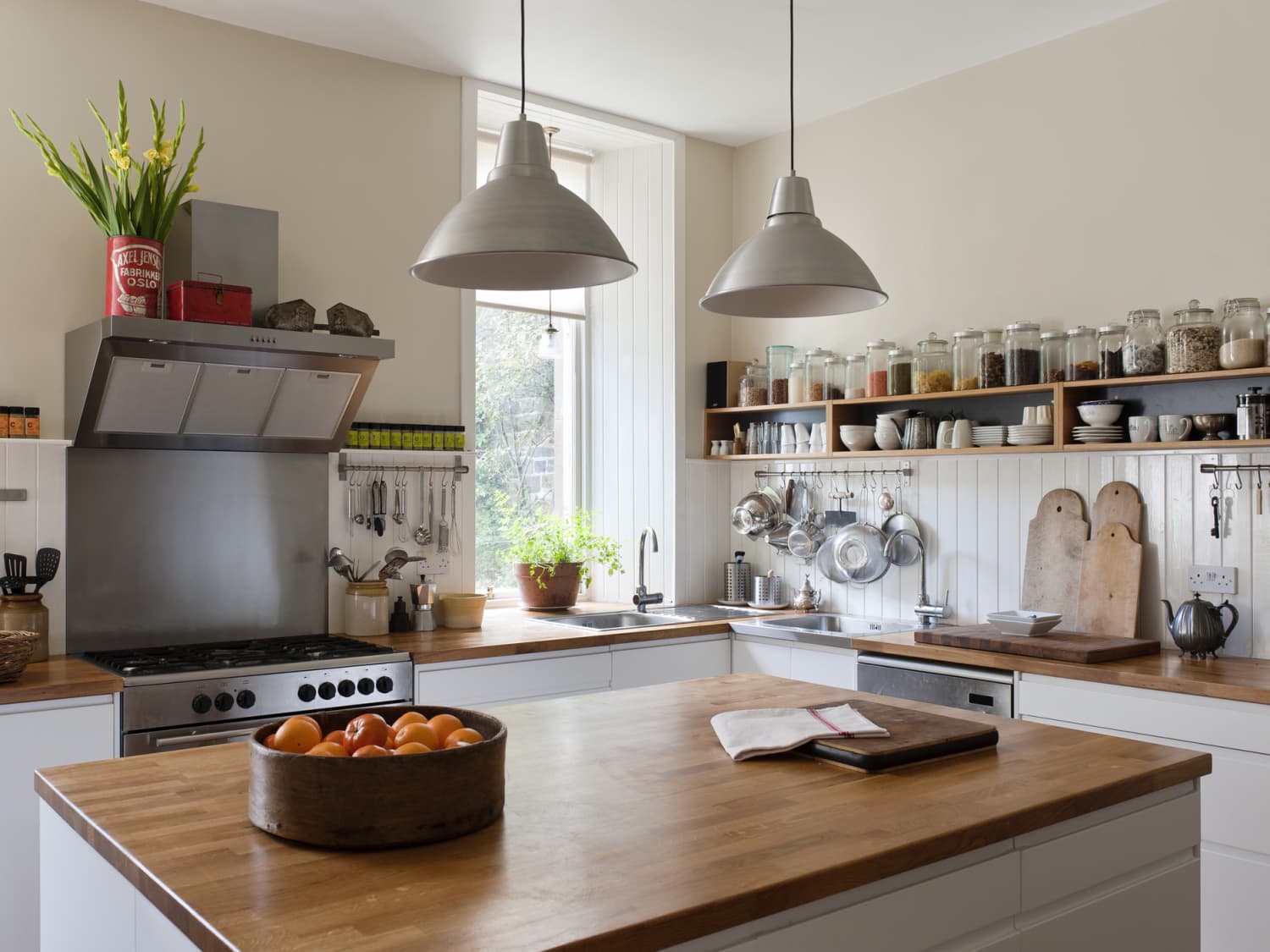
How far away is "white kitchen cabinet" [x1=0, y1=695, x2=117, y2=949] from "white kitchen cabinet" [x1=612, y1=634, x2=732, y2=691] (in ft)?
6.06

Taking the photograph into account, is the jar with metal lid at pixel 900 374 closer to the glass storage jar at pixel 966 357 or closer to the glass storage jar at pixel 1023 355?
the glass storage jar at pixel 966 357

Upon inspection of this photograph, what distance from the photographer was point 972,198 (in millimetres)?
4301

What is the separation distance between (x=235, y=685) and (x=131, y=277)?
4.23 ft

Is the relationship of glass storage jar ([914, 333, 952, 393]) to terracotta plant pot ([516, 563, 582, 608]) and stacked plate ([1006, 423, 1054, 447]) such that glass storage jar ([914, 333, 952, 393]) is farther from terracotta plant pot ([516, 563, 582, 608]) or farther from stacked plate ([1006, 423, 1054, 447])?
terracotta plant pot ([516, 563, 582, 608])

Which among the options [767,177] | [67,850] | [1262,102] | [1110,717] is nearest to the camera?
[67,850]

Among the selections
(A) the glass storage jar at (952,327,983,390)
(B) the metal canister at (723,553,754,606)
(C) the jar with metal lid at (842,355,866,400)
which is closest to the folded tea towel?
(A) the glass storage jar at (952,327,983,390)

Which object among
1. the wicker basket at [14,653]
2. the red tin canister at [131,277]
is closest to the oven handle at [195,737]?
the wicker basket at [14,653]

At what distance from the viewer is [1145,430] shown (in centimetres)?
354

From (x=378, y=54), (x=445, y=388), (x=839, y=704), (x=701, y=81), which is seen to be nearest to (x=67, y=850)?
(x=839, y=704)

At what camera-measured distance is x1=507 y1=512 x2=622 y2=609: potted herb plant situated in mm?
4695

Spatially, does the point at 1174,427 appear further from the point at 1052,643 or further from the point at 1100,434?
the point at 1052,643

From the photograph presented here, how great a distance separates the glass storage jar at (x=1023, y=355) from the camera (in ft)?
12.8

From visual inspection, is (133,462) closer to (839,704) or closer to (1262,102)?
(839,704)

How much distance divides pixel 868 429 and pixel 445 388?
1764mm
